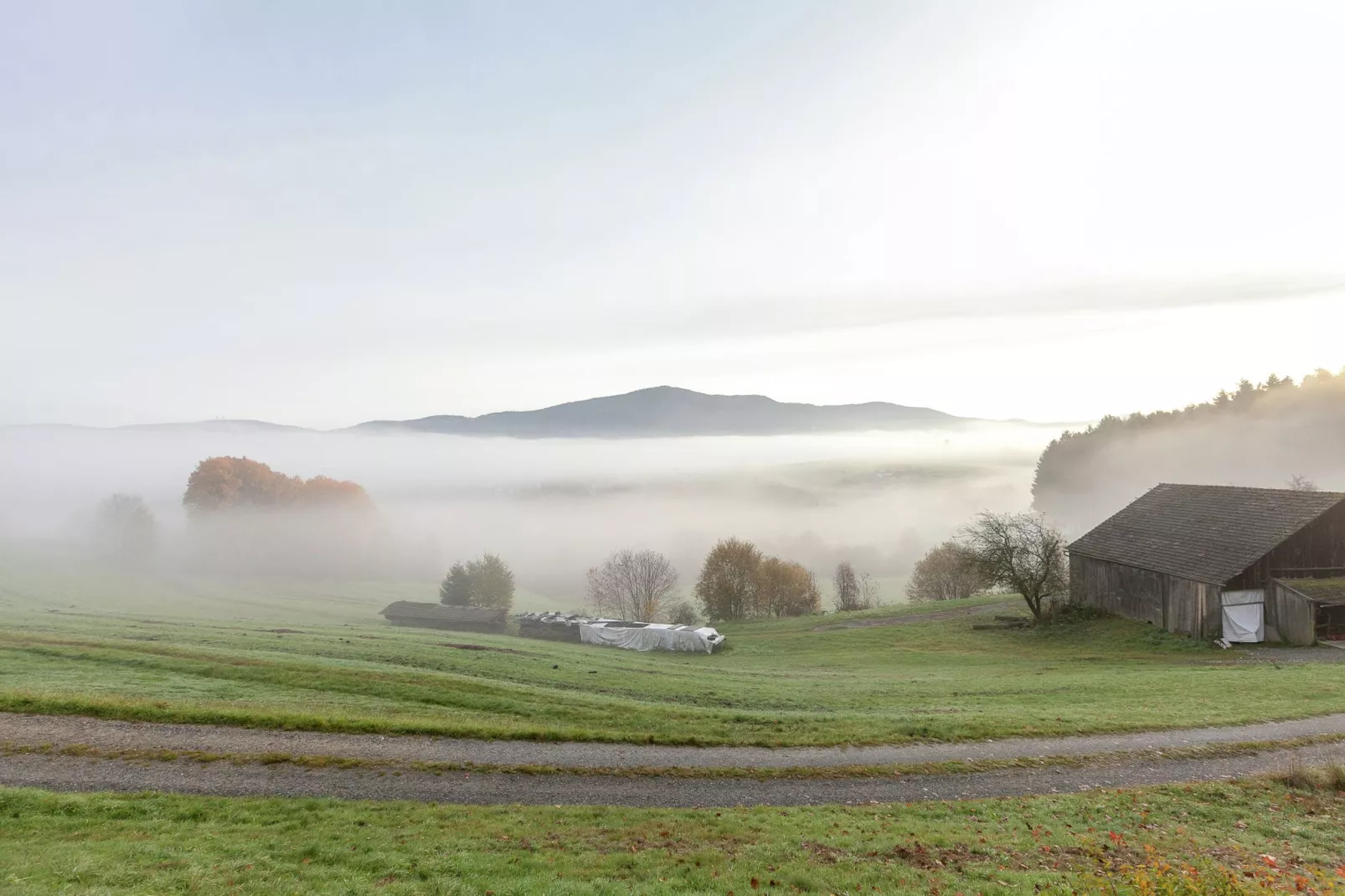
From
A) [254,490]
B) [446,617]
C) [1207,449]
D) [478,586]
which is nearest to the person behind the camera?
[446,617]

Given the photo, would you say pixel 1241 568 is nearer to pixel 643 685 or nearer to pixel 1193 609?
pixel 1193 609

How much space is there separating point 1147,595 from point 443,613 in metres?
63.7

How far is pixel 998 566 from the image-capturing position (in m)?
49.0

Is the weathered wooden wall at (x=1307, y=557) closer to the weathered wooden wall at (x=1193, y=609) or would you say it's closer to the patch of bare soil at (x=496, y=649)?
the weathered wooden wall at (x=1193, y=609)

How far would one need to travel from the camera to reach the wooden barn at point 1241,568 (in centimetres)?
3816

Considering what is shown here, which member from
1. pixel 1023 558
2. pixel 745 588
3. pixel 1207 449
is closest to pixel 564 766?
pixel 1023 558

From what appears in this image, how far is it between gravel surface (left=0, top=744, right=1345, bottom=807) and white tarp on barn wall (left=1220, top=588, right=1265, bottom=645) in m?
25.7

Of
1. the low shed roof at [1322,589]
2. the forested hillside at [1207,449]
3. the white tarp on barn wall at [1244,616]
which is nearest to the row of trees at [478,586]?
the white tarp on barn wall at [1244,616]

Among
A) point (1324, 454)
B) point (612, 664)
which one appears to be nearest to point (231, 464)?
point (612, 664)

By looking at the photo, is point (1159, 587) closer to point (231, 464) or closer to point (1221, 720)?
point (1221, 720)

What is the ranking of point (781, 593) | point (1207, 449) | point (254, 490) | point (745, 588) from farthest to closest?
point (1207, 449)
point (254, 490)
point (781, 593)
point (745, 588)

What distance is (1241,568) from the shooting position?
3878 cm

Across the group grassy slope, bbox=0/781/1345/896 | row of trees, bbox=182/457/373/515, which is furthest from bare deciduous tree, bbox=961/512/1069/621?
row of trees, bbox=182/457/373/515

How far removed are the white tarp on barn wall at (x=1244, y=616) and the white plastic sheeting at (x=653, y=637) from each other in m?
33.2
